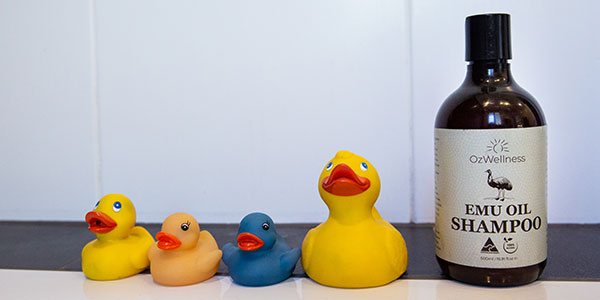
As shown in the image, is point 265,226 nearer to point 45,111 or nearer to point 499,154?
point 499,154

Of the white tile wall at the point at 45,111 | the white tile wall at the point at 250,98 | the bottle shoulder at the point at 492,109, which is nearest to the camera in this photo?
the bottle shoulder at the point at 492,109

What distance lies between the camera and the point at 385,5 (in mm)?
783

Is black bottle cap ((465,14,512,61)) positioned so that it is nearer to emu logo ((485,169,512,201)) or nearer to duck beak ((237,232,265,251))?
emu logo ((485,169,512,201))

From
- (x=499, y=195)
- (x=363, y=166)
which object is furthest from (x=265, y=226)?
(x=499, y=195)

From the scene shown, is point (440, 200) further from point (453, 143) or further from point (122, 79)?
point (122, 79)

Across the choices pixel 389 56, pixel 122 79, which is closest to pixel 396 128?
pixel 389 56

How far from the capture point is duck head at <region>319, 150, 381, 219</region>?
1.74 feet

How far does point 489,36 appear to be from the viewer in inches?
20.7

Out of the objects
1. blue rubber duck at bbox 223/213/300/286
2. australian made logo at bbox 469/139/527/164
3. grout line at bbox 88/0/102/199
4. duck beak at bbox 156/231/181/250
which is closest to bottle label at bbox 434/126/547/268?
australian made logo at bbox 469/139/527/164

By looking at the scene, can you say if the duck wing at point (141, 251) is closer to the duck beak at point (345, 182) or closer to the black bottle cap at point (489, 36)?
the duck beak at point (345, 182)

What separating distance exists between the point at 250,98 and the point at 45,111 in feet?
1.19

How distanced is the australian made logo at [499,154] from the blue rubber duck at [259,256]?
0.75ft

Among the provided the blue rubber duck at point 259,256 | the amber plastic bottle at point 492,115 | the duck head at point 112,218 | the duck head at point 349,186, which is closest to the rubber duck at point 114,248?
the duck head at point 112,218

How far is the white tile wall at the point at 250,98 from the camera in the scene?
77 cm
